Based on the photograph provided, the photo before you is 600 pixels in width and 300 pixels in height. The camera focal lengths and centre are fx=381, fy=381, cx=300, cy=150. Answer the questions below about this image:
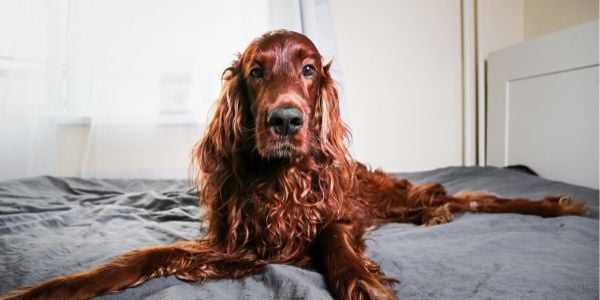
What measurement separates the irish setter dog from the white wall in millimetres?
1415

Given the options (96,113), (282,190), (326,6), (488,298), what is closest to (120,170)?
(96,113)

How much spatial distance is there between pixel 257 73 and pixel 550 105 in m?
1.65

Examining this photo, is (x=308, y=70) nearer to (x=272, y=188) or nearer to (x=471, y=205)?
(x=272, y=188)

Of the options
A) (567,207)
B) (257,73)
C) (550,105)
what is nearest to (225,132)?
(257,73)

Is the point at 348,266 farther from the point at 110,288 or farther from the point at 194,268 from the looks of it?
the point at 110,288

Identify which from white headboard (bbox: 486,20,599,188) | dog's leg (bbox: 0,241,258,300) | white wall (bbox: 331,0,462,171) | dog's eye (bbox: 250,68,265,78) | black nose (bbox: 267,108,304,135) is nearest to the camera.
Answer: dog's leg (bbox: 0,241,258,300)

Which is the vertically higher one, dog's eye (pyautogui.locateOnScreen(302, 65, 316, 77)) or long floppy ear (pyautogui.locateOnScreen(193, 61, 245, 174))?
dog's eye (pyautogui.locateOnScreen(302, 65, 316, 77))

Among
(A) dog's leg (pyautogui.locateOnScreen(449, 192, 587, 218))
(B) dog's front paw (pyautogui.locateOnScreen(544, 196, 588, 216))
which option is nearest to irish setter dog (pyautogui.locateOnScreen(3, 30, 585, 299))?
(A) dog's leg (pyautogui.locateOnScreen(449, 192, 587, 218))

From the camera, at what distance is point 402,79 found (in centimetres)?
240

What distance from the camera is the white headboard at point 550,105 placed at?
5.44 ft

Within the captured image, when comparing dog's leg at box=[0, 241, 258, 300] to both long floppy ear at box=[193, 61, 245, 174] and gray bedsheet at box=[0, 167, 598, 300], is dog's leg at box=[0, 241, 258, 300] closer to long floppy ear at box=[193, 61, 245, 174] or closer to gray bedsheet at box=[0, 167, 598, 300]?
→ gray bedsheet at box=[0, 167, 598, 300]

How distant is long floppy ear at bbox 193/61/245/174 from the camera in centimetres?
92

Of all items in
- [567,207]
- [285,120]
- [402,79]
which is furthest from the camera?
[402,79]

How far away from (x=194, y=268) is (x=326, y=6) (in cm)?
160
